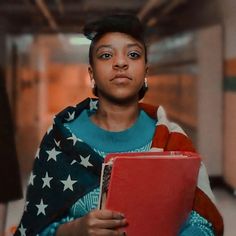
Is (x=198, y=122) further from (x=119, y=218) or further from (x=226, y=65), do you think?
(x=119, y=218)

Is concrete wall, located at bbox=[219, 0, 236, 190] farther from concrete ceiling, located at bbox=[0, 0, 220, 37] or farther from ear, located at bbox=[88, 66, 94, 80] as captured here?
ear, located at bbox=[88, 66, 94, 80]

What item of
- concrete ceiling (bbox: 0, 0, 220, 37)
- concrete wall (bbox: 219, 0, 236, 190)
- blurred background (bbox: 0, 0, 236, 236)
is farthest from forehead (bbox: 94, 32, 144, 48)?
concrete wall (bbox: 219, 0, 236, 190)

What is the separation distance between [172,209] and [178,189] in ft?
0.12

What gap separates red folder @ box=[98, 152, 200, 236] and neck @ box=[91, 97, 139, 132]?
0.13 meters

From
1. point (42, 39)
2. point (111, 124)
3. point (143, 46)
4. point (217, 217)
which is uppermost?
point (42, 39)

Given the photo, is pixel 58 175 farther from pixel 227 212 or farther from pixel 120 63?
pixel 227 212

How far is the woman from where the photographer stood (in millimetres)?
780

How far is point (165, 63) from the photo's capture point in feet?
7.75

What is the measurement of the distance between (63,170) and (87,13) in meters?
1.73

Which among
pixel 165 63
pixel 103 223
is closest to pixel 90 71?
pixel 103 223

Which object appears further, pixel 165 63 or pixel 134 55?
pixel 165 63

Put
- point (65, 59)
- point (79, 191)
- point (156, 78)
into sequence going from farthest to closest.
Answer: point (65, 59)
point (156, 78)
point (79, 191)

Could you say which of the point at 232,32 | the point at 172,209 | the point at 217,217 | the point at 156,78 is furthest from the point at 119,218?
the point at 232,32

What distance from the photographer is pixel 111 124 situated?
0.82 m
